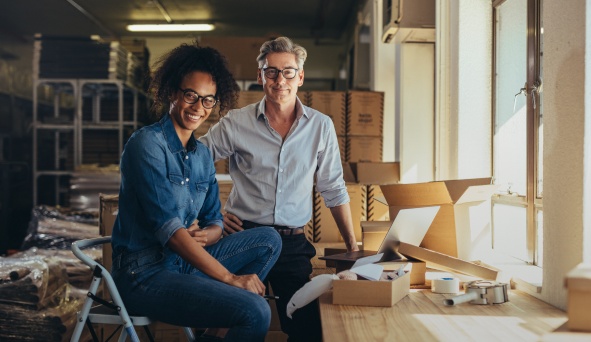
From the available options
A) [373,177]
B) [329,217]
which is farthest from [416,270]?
[373,177]

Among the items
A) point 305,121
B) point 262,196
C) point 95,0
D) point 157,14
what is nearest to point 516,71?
point 305,121

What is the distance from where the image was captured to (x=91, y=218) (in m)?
6.07

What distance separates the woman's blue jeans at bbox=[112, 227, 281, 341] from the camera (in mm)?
2037

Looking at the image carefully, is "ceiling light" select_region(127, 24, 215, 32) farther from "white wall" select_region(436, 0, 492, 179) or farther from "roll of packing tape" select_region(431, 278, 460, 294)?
"roll of packing tape" select_region(431, 278, 460, 294)

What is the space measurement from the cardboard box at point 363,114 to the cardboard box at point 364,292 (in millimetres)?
3453

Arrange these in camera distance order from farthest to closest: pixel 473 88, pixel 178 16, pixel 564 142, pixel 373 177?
pixel 178 16 < pixel 373 177 < pixel 473 88 < pixel 564 142

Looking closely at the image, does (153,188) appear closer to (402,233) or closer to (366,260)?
(366,260)

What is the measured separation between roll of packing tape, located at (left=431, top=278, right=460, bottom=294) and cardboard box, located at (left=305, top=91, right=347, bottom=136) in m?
3.15

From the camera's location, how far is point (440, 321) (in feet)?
6.59

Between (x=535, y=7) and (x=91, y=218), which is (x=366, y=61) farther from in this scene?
(x=535, y=7)

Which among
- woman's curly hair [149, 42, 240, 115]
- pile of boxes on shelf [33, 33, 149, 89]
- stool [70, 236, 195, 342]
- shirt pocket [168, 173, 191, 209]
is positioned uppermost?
pile of boxes on shelf [33, 33, 149, 89]

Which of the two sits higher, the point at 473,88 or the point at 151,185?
the point at 473,88

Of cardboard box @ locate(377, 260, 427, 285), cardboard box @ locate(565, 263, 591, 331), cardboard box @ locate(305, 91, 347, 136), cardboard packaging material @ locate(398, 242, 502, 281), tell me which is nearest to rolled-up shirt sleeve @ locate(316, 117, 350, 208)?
Answer: cardboard packaging material @ locate(398, 242, 502, 281)

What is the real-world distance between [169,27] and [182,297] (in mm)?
9802
